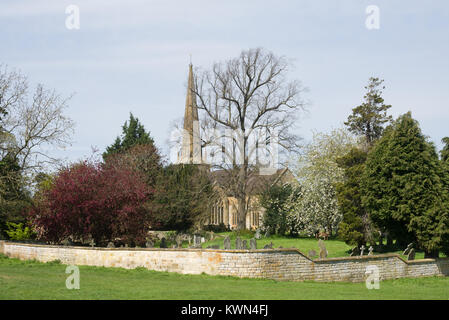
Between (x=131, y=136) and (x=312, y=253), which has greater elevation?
(x=131, y=136)

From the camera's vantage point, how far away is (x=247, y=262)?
19.8 metres

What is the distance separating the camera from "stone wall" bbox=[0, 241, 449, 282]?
19.9 meters

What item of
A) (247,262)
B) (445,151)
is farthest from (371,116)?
(247,262)

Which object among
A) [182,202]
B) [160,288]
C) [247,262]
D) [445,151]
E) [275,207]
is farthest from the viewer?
[182,202]

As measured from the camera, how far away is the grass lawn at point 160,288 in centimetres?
1445

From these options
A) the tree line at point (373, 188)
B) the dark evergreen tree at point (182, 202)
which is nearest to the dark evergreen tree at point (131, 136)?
the dark evergreen tree at point (182, 202)

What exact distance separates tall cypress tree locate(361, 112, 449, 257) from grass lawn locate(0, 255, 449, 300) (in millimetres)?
4637

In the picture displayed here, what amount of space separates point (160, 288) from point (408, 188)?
1587 centimetres

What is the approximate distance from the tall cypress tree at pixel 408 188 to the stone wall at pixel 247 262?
166 centimetres

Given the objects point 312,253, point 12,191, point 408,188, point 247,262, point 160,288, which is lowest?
point 160,288

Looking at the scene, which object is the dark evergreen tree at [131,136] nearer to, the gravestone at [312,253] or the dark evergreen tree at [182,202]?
Answer: the dark evergreen tree at [182,202]

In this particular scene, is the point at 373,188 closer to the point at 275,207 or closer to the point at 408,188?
the point at 408,188

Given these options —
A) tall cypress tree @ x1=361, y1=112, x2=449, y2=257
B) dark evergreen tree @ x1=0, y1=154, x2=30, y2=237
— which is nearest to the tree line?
tall cypress tree @ x1=361, y1=112, x2=449, y2=257
